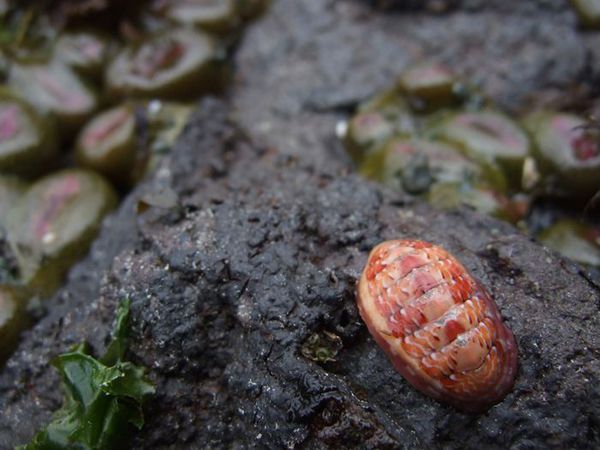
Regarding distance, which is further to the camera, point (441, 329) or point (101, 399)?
point (101, 399)

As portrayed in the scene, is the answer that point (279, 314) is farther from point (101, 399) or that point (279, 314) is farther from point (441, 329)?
point (101, 399)

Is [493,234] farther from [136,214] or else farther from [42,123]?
[42,123]

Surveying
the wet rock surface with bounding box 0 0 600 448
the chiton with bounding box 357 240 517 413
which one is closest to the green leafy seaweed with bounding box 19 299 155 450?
the wet rock surface with bounding box 0 0 600 448

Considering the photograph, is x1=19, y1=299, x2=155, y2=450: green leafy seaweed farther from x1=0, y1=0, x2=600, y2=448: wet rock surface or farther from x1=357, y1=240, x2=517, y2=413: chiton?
x1=357, y1=240, x2=517, y2=413: chiton

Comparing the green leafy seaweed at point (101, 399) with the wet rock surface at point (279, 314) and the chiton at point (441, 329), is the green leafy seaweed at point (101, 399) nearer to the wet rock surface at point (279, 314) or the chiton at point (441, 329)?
the wet rock surface at point (279, 314)

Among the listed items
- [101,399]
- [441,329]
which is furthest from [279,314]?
[101,399]

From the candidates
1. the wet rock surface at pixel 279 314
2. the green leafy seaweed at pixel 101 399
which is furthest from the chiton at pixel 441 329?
the green leafy seaweed at pixel 101 399
